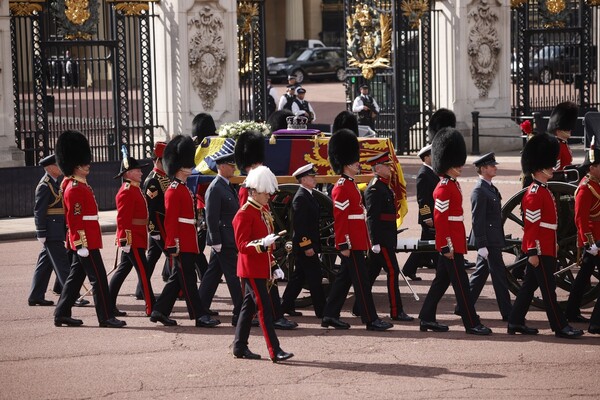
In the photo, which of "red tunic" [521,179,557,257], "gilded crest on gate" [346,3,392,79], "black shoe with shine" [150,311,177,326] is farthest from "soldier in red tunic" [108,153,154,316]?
"gilded crest on gate" [346,3,392,79]

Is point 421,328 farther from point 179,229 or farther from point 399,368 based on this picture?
point 179,229

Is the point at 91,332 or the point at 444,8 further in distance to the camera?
the point at 444,8

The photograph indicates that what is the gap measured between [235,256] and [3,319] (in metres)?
2.07

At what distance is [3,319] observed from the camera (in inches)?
441

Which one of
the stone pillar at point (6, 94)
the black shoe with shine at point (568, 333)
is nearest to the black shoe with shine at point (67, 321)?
the black shoe with shine at point (568, 333)

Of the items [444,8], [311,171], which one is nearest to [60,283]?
[311,171]

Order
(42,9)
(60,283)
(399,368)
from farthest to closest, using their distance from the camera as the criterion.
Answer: (42,9), (60,283), (399,368)

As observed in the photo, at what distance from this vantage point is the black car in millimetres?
45969

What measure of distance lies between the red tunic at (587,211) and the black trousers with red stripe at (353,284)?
1.71 meters

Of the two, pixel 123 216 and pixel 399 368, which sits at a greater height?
pixel 123 216

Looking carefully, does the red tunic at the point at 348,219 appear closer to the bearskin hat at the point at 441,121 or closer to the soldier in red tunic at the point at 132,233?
the soldier in red tunic at the point at 132,233

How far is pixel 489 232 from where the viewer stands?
10711 millimetres

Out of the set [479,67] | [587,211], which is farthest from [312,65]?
[587,211]

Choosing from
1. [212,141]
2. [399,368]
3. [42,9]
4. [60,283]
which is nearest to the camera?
[399,368]
